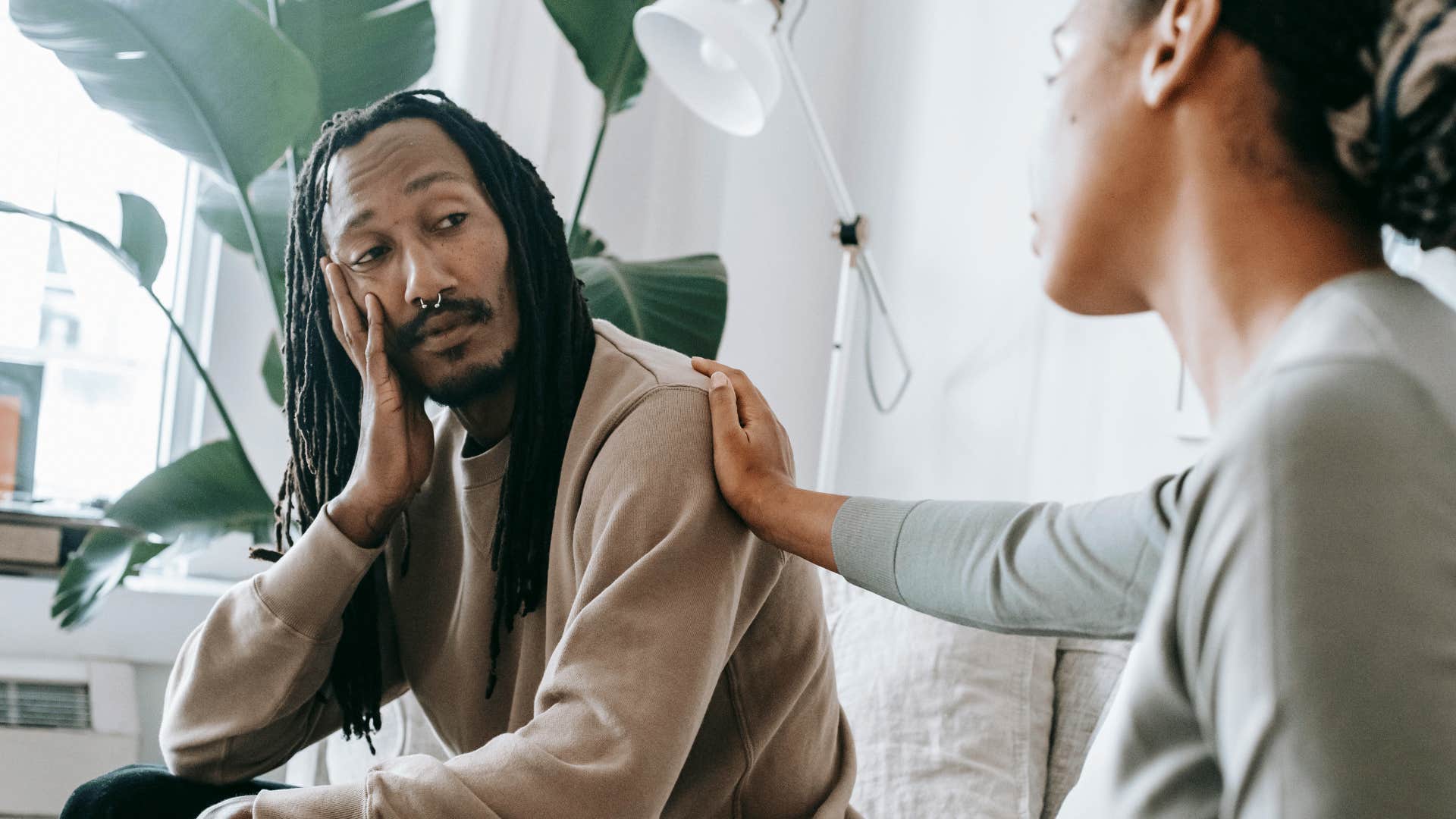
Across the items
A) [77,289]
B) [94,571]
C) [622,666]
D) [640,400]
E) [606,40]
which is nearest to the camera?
[622,666]

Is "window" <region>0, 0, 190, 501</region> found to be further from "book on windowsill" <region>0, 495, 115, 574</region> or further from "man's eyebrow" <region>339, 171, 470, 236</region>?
"man's eyebrow" <region>339, 171, 470, 236</region>

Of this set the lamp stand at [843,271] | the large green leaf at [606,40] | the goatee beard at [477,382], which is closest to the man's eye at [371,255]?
the goatee beard at [477,382]

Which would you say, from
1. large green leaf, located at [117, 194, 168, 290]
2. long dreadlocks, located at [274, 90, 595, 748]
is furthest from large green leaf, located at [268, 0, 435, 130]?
long dreadlocks, located at [274, 90, 595, 748]

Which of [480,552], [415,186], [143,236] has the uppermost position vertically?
[415,186]

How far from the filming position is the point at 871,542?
0.96 meters

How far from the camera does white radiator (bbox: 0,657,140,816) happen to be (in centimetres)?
196

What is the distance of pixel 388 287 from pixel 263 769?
541 millimetres

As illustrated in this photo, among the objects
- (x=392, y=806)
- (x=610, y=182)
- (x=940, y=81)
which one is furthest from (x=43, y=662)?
(x=940, y=81)

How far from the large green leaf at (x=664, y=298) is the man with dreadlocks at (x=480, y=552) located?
0.61 meters

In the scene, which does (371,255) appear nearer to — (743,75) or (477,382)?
(477,382)

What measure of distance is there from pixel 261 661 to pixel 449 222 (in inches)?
18.3

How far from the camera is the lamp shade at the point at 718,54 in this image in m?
1.68

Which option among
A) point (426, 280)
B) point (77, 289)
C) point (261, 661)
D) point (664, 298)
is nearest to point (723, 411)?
point (426, 280)

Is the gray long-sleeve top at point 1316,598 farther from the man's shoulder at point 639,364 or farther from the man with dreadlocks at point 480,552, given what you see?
the man's shoulder at point 639,364
